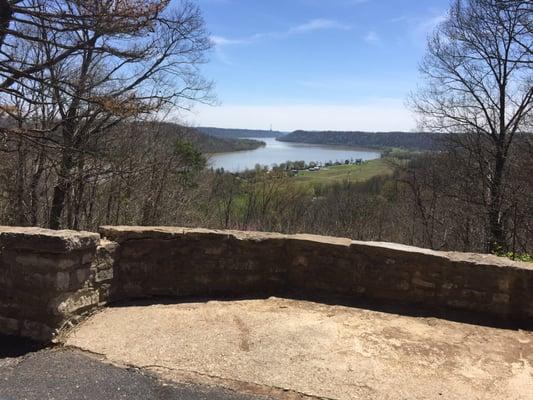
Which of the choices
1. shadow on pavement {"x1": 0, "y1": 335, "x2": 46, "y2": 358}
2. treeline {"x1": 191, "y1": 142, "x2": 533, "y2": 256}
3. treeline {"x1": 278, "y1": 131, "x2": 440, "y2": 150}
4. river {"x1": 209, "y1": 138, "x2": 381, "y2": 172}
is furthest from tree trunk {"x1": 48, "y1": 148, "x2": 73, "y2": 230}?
treeline {"x1": 278, "y1": 131, "x2": 440, "y2": 150}

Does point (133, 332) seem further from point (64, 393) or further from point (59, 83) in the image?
point (59, 83)

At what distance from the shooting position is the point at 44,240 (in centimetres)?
423

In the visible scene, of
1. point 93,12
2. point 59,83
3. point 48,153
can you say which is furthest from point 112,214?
point 93,12

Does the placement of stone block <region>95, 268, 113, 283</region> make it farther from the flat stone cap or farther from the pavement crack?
the pavement crack

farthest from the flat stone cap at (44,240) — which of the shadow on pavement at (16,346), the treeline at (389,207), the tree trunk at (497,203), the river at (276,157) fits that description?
the river at (276,157)

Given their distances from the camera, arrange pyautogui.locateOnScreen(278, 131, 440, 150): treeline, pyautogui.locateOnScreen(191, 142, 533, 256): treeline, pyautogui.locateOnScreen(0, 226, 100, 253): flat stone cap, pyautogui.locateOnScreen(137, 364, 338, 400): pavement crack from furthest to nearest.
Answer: pyautogui.locateOnScreen(278, 131, 440, 150): treeline → pyautogui.locateOnScreen(191, 142, 533, 256): treeline → pyautogui.locateOnScreen(0, 226, 100, 253): flat stone cap → pyautogui.locateOnScreen(137, 364, 338, 400): pavement crack

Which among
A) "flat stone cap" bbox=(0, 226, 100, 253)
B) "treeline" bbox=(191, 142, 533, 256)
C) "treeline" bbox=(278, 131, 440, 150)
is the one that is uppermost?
"treeline" bbox=(278, 131, 440, 150)

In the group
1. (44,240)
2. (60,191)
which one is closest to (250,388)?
(44,240)

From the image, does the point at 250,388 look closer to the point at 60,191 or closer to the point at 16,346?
the point at 16,346

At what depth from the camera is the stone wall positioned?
4.29 metres

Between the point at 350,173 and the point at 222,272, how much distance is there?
22.7m

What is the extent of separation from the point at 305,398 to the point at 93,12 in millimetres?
7692

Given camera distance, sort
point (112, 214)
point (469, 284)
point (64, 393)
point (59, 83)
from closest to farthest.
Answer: point (64, 393), point (469, 284), point (59, 83), point (112, 214)

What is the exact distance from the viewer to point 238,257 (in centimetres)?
562
